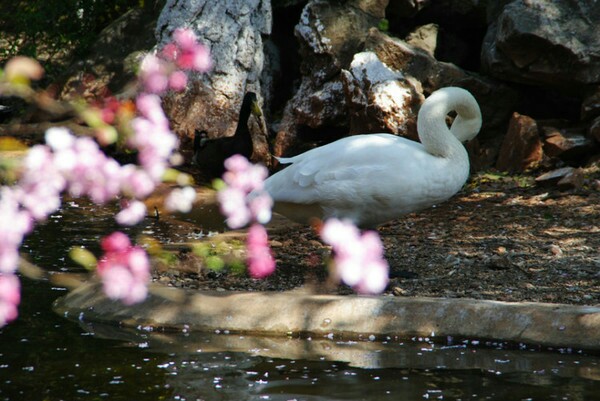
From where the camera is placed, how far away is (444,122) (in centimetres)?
514

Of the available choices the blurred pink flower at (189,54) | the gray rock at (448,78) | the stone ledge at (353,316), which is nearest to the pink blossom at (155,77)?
the blurred pink flower at (189,54)

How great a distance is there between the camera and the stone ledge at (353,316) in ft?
12.3

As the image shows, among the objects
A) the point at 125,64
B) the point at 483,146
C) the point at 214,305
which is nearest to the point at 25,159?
the point at 214,305

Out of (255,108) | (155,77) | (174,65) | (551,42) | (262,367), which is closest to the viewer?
(155,77)

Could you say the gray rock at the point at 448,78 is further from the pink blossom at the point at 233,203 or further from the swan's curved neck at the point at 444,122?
the pink blossom at the point at 233,203

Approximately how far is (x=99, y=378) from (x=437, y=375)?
1.33 meters

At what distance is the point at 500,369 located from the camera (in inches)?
137

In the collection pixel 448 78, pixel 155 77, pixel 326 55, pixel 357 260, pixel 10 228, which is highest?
pixel 326 55

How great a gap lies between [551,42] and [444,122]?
10.2 ft

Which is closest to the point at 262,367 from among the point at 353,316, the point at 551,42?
the point at 353,316

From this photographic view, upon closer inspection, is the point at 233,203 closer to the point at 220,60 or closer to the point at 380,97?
the point at 380,97

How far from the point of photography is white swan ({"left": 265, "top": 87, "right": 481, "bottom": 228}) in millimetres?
4832

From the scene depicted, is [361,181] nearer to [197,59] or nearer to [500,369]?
[500,369]

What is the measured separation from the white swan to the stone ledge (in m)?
0.92
